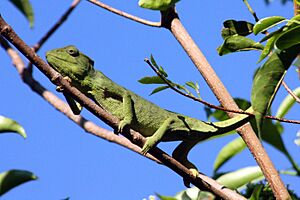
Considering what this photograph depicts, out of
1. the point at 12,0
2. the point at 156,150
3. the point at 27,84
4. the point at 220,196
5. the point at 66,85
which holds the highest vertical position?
the point at 12,0

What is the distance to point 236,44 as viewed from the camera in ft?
9.37

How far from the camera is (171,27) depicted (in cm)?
352

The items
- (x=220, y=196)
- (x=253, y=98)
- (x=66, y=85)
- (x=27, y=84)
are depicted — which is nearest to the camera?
(x=253, y=98)

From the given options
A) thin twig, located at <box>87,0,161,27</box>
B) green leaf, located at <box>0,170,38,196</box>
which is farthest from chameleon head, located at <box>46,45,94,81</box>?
green leaf, located at <box>0,170,38,196</box>

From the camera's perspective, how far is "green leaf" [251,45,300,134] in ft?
8.15

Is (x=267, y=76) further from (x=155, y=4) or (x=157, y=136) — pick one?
(x=157, y=136)

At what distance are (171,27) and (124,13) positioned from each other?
32 centimetres

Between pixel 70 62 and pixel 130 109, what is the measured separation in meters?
0.47

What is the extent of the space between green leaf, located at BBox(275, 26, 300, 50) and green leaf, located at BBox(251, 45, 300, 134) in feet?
0.38

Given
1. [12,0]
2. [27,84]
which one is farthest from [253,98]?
[12,0]

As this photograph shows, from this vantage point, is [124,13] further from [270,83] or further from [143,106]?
[270,83]

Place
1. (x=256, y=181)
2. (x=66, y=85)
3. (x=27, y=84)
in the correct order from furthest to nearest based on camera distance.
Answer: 1. (x=27, y=84)
2. (x=256, y=181)
3. (x=66, y=85)

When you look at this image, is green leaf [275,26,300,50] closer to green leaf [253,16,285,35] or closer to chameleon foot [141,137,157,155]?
green leaf [253,16,285,35]

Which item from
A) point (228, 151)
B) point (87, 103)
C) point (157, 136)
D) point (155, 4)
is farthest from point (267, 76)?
point (228, 151)
